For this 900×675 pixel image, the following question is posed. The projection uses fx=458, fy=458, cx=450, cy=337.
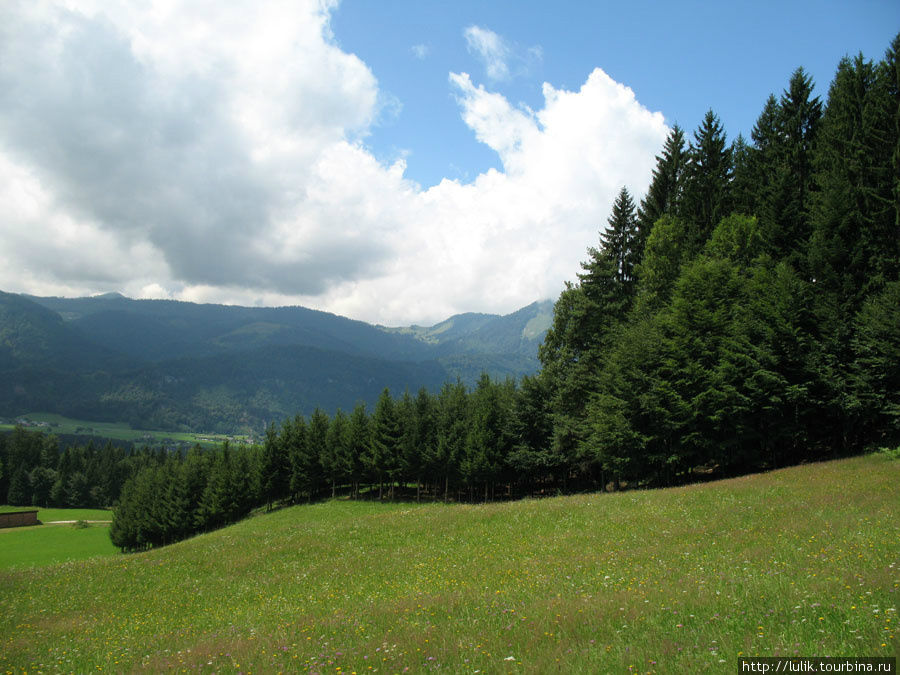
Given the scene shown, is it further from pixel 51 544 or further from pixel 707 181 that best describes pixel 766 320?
pixel 51 544

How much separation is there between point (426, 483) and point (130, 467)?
11895 cm

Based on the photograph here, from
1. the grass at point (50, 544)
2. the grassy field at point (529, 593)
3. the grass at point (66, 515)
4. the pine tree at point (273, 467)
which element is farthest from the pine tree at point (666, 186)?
the grass at point (66, 515)

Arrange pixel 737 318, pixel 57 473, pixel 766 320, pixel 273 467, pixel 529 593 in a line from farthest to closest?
pixel 57 473 → pixel 273 467 → pixel 737 318 → pixel 766 320 → pixel 529 593

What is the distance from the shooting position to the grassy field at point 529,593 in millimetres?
8289

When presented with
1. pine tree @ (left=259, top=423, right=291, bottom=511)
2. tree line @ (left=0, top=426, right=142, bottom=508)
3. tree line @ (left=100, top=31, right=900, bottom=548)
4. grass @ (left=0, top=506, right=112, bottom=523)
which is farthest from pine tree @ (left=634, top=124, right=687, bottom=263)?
tree line @ (left=0, top=426, right=142, bottom=508)

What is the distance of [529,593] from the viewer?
13.2 m

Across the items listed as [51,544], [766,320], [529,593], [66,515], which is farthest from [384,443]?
[66,515]

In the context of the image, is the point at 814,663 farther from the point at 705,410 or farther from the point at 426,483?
the point at 426,483

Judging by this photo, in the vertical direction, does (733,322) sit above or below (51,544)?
above

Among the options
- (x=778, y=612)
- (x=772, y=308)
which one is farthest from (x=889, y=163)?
(x=778, y=612)

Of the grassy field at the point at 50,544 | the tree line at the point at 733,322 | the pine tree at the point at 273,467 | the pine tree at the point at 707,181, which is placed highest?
the pine tree at the point at 707,181

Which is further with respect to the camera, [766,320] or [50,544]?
[50,544]

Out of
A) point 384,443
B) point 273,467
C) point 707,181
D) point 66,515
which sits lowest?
point 66,515

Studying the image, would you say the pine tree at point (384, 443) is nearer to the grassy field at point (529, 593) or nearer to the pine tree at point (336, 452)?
the pine tree at point (336, 452)
